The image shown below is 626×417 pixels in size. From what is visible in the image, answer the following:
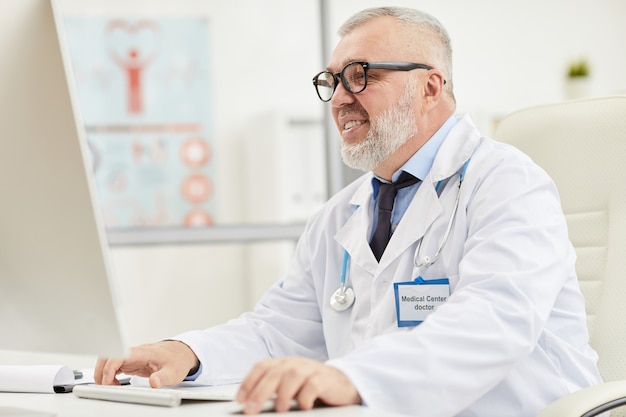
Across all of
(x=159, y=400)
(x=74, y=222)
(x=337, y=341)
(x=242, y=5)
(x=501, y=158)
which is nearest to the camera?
(x=74, y=222)

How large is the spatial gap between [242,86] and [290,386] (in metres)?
3.67

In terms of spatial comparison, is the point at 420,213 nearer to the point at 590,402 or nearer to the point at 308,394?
the point at 590,402

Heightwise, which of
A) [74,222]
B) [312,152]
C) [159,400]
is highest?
[74,222]

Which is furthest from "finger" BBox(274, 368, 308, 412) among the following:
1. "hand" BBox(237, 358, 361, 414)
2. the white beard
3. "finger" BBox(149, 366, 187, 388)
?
the white beard

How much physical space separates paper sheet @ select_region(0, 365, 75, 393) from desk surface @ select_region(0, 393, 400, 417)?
0.05 metres

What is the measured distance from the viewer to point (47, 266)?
2.89 feet

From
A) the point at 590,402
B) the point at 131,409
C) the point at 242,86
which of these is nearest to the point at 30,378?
the point at 131,409

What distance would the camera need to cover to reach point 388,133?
1.71m

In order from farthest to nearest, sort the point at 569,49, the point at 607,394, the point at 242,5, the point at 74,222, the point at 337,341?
the point at 569,49
the point at 242,5
the point at 337,341
the point at 607,394
the point at 74,222

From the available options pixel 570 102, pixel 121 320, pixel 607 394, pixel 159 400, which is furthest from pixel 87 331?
pixel 570 102

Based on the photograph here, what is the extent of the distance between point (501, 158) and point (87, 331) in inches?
35.0

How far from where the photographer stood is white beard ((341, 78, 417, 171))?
5.61 ft

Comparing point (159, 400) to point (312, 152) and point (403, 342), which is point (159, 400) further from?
point (312, 152)

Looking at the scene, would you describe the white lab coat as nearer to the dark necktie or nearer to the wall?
the dark necktie
